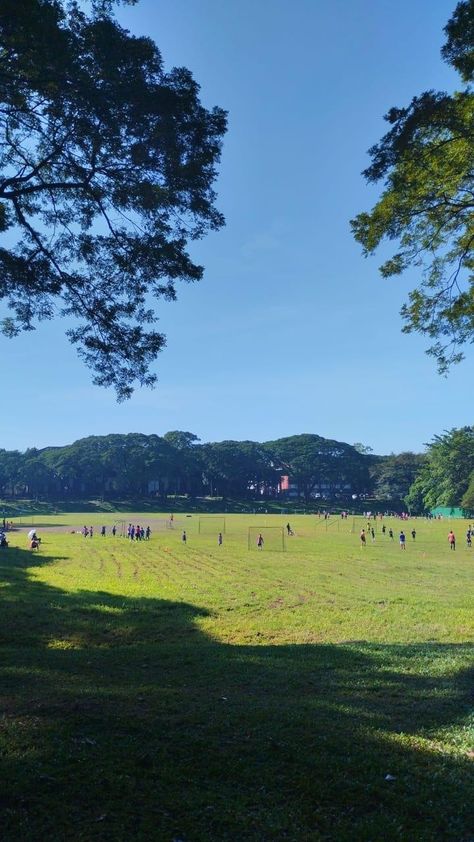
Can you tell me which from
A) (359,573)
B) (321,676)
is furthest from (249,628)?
(359,573)

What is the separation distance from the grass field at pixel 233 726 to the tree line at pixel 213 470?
99.2 meters

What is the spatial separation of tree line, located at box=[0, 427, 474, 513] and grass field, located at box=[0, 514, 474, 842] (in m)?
99.2

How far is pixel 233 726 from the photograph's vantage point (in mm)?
5094

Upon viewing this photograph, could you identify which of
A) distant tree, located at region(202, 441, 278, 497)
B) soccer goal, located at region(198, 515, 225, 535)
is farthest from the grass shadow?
distant tree, located at region(202, 441, 278, 497)

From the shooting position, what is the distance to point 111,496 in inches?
4906

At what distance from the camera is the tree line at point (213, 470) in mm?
119688

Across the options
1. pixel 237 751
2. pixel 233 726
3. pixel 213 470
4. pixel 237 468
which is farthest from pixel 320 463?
pixel 237 751

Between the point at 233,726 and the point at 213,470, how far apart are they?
124m

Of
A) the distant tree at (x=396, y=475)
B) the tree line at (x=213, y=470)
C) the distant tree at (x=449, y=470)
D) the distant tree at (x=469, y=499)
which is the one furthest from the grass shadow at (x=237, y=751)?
the distant tree at (x=396, y=475)

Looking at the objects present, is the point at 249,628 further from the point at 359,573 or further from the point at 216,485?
the point at 216,485

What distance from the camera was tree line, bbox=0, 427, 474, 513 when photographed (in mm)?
119688

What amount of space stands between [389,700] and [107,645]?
7791 mm

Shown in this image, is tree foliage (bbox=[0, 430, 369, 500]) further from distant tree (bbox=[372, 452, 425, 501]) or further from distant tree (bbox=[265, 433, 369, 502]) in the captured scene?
distant tree (bbox=[372, 452, 425, 501])

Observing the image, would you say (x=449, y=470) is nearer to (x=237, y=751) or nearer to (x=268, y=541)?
(x=268, y=541)
